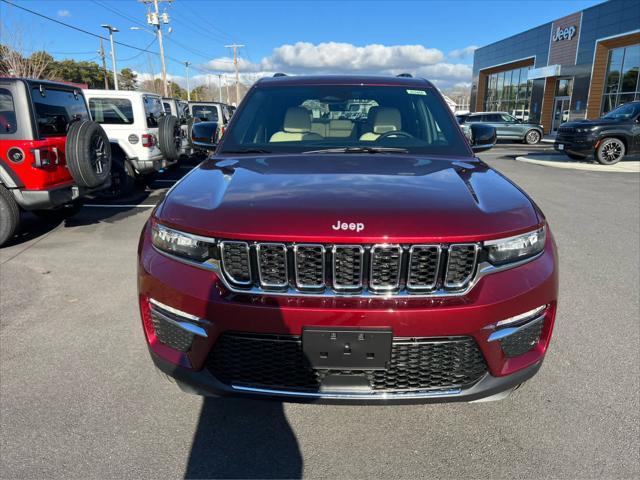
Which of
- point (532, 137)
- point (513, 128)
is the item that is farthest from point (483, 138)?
point (532, 137)

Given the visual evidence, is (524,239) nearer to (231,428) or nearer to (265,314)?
(265,314)

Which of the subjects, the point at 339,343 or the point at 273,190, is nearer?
the point at 339,343

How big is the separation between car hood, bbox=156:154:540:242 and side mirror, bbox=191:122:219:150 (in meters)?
1.14

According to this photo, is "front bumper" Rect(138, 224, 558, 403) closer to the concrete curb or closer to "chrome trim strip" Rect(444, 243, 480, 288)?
"chrome trim strip" Rect(444, 243, 480, 288)

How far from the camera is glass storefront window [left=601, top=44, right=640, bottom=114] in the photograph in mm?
22906

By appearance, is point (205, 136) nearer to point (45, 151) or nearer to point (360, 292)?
point (360, 292)

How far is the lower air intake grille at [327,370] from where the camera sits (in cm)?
193

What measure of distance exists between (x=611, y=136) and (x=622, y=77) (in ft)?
43.1

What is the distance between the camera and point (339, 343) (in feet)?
6.12

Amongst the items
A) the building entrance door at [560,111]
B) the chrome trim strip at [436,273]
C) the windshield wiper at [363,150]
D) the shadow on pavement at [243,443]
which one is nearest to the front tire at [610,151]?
the windshield wiper at [363,150]

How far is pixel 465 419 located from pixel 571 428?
1.75 ft

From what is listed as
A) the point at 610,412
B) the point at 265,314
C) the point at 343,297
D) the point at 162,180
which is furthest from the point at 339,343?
the point at 162,180

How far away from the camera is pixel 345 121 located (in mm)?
3459

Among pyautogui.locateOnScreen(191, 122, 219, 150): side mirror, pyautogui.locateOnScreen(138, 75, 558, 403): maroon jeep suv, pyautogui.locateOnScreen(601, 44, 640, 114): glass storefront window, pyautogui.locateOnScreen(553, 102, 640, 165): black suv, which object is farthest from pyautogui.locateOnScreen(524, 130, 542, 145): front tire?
pyautogui.locateOnScreen(138, 75, 558, 403): maroon jeep suv
